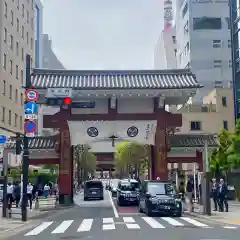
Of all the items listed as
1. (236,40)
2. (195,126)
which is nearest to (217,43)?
(195,126)

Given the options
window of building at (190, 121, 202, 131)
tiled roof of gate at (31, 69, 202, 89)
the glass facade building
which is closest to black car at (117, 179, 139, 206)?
tiled roof of gate at (31, 69, 202, 89)

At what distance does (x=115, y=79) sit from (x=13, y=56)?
87.9 feet

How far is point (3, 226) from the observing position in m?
20.0

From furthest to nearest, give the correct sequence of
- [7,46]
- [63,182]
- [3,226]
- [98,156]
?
[98,156]
[7,46]
[63,182]
[3,226]

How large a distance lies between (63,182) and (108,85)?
759 centimetres

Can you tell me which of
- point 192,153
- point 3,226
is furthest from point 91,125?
point 3,226

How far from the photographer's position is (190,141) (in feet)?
119

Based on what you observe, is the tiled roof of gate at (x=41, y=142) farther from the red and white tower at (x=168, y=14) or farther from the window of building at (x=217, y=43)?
the red and white tower at (x=168, y=14)

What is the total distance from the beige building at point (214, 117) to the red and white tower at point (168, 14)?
42.9 metres

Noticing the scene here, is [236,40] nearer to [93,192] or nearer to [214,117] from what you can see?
[93,192]

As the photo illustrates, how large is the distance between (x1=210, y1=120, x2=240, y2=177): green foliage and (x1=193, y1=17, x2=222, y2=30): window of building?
3780 cm

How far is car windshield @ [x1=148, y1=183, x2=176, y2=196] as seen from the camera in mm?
25953

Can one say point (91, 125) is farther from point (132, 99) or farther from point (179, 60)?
point (179, 60)

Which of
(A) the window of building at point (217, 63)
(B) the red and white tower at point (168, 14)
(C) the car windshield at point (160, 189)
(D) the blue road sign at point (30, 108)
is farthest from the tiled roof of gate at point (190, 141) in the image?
(B) the red and white tower at point (168, 14)
